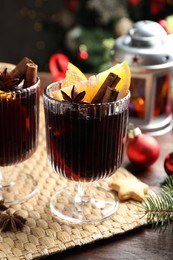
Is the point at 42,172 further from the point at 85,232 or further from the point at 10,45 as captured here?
the point at 10,45

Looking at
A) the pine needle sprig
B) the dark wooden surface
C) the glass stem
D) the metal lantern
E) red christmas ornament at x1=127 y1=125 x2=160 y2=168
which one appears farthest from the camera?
the metal lantern

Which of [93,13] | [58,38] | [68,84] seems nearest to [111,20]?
[93,13]

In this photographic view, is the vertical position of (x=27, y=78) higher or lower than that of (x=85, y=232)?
higher

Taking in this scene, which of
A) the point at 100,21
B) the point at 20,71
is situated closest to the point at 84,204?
the point at 20,71

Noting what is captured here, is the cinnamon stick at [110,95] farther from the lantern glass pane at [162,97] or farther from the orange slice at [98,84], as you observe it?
the lantern glass pane at [162,97]

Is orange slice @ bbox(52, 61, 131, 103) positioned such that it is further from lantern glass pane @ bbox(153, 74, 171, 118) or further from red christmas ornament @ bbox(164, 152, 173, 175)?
lantern glass pane @ bbox(153, 74, 171, 118)

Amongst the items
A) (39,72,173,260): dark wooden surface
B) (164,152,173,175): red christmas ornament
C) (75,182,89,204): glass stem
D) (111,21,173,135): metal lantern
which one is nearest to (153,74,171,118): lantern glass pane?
(111,21,173,135): metal lantern

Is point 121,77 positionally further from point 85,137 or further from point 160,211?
point 160,211

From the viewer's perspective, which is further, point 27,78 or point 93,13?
point 93,13
